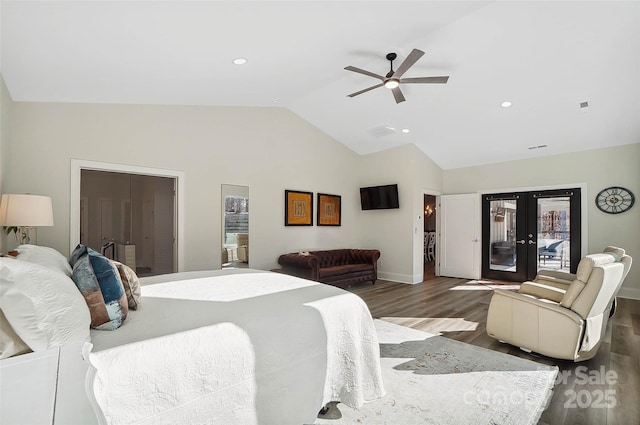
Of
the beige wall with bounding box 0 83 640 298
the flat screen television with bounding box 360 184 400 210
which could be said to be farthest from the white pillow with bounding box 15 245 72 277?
the flat screen television with bounding box 360 184 400 210

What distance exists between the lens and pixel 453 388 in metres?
2.30

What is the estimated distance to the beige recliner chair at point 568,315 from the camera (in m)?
2.59

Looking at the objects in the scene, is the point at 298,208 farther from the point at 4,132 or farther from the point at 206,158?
the point at 4,132

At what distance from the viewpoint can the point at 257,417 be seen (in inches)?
60.7

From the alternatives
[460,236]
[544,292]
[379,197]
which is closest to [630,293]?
[460,236]

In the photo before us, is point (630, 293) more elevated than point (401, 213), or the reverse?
point (401, 213)

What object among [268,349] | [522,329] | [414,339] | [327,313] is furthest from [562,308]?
[268,349]

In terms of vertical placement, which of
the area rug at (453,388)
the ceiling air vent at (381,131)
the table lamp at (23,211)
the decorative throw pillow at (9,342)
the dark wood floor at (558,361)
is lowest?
the dark wood floor at (558,361)

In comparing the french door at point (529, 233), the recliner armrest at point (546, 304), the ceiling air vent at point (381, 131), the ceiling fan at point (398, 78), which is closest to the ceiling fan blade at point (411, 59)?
the ceiling fan at point (398, 78)

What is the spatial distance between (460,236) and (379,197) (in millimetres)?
2120

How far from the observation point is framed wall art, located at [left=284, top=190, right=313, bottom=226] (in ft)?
19.2

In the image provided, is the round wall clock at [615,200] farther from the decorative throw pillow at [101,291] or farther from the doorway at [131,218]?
the doorway at [131,218]

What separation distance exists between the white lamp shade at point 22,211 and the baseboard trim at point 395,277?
19.2ft

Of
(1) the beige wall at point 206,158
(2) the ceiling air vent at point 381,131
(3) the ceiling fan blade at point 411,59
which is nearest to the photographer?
(3) the ceiling fan blade at point 411,59
